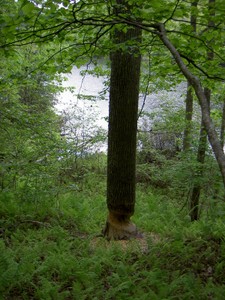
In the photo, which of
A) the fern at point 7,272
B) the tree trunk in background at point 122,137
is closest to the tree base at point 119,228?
the tree trunk in background at point 122,137

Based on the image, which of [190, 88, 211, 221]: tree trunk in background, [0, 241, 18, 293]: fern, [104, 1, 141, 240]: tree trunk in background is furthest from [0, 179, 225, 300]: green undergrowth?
[104, 1, 141, 240]: tree trunk in background

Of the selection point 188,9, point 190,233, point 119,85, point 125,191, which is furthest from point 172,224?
point 188,9

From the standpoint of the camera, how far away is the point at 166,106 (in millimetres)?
12227

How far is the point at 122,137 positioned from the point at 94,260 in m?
1.98

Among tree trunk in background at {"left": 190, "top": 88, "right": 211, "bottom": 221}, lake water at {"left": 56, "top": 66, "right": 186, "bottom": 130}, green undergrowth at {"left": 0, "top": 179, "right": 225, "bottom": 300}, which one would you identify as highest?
lake water at {"left": 56, "top": 66, "right": 186, "bottom": 130}

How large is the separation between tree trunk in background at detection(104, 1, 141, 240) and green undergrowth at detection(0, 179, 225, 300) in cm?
56

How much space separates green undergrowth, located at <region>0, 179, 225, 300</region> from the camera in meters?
3.57

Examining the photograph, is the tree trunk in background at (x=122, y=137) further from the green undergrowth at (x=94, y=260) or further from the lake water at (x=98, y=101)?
the lake water at (x=98, y=101)

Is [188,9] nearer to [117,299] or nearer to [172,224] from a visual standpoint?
[117,299]

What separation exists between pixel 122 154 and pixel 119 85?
113 cm

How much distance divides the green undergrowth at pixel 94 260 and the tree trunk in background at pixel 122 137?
0.56 m

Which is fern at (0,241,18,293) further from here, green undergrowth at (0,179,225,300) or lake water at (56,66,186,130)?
lake water at (56,66,186,130)

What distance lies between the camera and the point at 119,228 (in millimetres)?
5719

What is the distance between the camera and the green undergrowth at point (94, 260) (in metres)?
3.57
